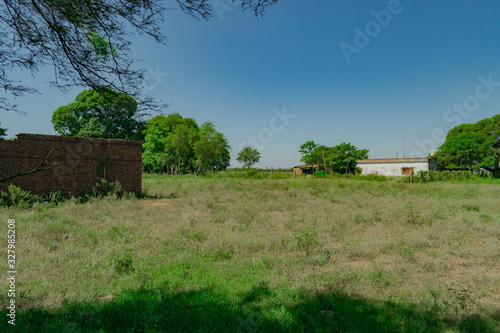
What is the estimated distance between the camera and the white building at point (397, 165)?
136 feet

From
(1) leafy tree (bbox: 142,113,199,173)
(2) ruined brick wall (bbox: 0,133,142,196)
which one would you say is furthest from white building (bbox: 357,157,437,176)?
(2) ruined brick wall (bbox: 0,133,142,196)

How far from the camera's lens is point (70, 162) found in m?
13.3

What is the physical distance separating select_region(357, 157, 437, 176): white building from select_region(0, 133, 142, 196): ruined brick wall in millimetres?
38441

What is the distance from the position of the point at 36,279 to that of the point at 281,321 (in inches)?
167

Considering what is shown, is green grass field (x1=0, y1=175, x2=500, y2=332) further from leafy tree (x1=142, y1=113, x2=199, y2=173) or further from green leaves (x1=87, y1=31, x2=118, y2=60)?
leafy tree (x1=142, y1=113, x2=199, y2=173)

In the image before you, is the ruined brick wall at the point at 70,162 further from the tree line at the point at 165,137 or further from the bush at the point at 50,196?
the tree line at the point at 165,137

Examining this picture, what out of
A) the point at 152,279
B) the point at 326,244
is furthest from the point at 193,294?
the point at 326,244

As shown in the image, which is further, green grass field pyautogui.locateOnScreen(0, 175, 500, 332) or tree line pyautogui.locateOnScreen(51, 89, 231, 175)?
tree line pyautogui.locateOnScreen(51, 89, 231, 175)

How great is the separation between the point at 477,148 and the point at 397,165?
35.5 ft

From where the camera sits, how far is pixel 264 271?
465 centimetres

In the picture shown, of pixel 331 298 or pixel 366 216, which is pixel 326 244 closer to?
pixel 331 298

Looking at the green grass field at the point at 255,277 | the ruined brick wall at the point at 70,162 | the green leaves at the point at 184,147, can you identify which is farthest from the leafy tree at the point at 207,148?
the green grass field at the point at 255,277

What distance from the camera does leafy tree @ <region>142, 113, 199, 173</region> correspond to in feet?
137

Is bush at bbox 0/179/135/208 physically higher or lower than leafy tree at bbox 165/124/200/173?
lower
